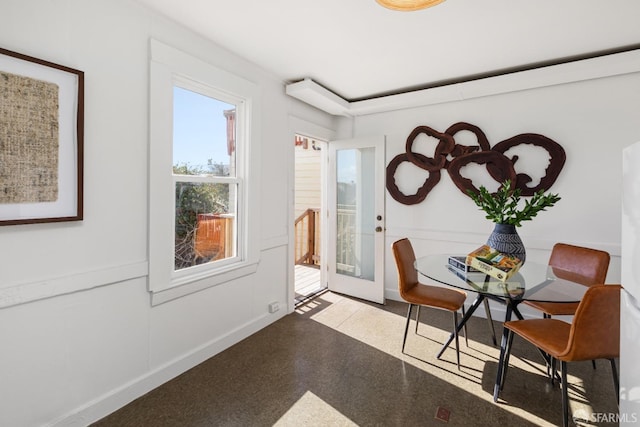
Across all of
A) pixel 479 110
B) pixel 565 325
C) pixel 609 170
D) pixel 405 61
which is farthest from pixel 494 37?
pixel 565 325

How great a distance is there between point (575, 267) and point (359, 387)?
1.99m

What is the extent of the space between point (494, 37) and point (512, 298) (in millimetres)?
1906

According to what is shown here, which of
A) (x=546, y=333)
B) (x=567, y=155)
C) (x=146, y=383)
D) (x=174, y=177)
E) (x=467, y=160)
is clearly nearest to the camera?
(x=546, y=333)

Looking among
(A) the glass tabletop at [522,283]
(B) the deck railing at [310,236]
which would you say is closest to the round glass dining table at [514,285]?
(A) the glass tabletop at [522,283]

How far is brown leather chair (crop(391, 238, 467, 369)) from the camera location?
2.47 meters

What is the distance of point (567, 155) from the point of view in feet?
9.65

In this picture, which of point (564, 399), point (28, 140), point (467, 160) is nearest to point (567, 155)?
point (467, 160)

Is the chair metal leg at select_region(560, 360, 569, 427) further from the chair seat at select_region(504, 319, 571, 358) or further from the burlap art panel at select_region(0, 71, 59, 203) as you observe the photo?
the burlap art panel at select_region(0, 71, 59, 203)

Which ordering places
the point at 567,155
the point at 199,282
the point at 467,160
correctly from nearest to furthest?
the point at 199,282 < the point at 567,155 < the point at 467,160

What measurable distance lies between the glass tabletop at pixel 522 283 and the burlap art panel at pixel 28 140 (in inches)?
94.7

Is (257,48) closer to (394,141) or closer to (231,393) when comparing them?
(394,141)

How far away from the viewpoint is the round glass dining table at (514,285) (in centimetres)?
194

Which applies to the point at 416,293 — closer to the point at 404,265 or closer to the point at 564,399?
the point at 404,265

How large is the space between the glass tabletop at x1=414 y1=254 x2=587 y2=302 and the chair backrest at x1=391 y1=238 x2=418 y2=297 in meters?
→ 0.13
